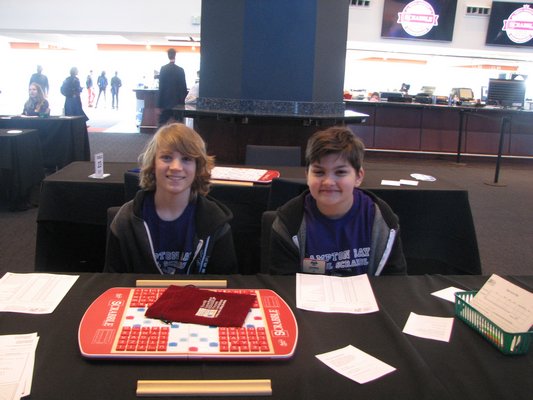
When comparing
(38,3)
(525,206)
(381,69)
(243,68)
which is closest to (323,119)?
(243,68)

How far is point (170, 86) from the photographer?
780 centimetres

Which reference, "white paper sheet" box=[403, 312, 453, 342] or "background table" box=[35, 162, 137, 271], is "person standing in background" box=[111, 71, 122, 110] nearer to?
"background table" box=[35, 162, 137, 271]

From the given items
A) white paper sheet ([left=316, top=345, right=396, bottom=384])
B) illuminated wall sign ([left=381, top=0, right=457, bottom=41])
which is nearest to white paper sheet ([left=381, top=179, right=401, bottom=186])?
white paper sheet ([left=316, top=345, right=396, bottom=384])

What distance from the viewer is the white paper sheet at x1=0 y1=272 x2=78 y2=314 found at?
1081 mm

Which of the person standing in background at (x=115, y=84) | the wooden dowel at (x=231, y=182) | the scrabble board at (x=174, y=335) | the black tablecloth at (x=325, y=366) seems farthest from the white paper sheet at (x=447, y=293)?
the person standing in background at (x=115, y=84)

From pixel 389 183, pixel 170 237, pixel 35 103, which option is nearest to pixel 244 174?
pixel 389 183

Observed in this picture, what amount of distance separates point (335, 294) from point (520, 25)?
10152 millimetres

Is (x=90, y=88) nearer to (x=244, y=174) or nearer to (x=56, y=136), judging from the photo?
(x=56, y=136)

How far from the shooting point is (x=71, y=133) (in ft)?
18.9

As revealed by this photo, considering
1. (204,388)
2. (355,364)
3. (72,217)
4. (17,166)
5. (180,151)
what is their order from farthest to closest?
(17,166) < (72,217) < (180,151) < (355,364) < (204,388)

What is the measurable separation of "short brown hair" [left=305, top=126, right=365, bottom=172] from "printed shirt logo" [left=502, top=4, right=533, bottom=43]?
30.9 ft

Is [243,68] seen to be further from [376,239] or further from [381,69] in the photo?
[381,69]

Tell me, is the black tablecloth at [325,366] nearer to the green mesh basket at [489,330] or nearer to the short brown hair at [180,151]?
the green mesh basket at [489,330]

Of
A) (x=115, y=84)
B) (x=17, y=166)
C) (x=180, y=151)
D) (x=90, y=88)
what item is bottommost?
(x=17, y=166)
